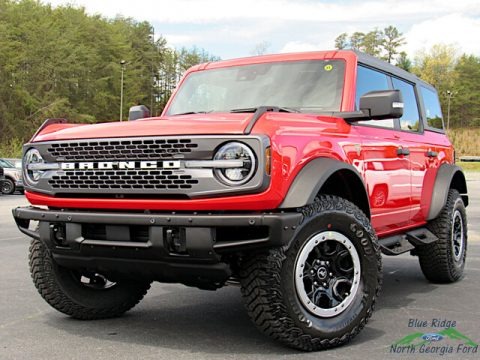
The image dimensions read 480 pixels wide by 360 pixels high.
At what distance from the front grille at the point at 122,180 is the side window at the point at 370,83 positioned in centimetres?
178

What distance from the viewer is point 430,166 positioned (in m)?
6.26

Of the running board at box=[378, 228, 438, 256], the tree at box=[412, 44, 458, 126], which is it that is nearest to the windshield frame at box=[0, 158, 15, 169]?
the running board at box=[378, 228, 438, 256]

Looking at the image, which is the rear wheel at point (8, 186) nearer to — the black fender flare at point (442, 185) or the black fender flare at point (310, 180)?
the black fender flare at point (442, 185)

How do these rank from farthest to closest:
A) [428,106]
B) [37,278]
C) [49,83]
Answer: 1. [49,83]
2. [428,106]
3. [37,278]

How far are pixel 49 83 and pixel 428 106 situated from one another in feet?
221

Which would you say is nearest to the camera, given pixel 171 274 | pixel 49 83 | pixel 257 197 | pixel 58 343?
pixel 257 197

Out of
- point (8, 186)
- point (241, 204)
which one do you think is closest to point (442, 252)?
point (241, 204)

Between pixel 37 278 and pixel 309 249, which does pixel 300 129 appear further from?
pixel 37 278

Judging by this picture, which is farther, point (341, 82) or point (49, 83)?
point (49, 83)

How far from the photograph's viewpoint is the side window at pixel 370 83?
5.21 metres

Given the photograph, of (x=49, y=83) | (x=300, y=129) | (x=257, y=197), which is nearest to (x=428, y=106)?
(x=300, y=129)

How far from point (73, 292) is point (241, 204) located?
69.2 inches

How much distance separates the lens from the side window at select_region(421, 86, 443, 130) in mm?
6949

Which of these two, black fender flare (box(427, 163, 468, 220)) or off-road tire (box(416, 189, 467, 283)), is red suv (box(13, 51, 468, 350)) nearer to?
black fender flare (box(427, 163, 468, 220))
